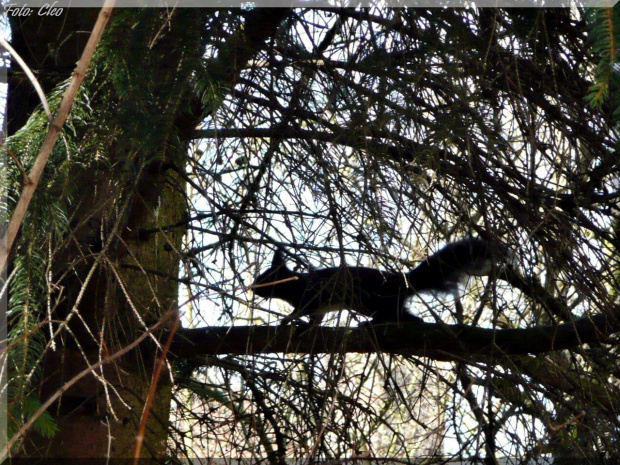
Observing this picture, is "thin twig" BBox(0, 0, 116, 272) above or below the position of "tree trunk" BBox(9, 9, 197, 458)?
below

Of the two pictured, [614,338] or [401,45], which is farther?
[614,338]

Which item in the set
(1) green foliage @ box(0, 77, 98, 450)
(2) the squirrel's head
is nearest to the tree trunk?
(1) green foliage @ box(0, 77, 98, 450)

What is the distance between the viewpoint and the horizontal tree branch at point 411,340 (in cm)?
238

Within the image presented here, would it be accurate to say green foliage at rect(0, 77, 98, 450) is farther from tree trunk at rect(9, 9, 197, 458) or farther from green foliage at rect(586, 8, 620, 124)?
green foliage at rect(586, 8, 620, 124)

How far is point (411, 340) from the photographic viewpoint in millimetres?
2553

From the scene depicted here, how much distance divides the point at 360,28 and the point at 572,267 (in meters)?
1.03

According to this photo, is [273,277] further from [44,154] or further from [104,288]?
[44,154]

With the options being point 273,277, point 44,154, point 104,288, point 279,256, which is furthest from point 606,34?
point 273,277

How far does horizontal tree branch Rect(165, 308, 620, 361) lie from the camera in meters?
2.38

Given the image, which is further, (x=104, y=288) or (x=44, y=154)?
(x=104, y=288)

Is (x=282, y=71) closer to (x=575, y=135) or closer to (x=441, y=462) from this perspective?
(x=575, y=135)

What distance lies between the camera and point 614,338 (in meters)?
2.51

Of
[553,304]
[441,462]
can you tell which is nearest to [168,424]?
[441,462]

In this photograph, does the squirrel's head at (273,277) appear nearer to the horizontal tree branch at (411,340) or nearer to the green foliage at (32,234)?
the horizontal tree branch at (411,340)
